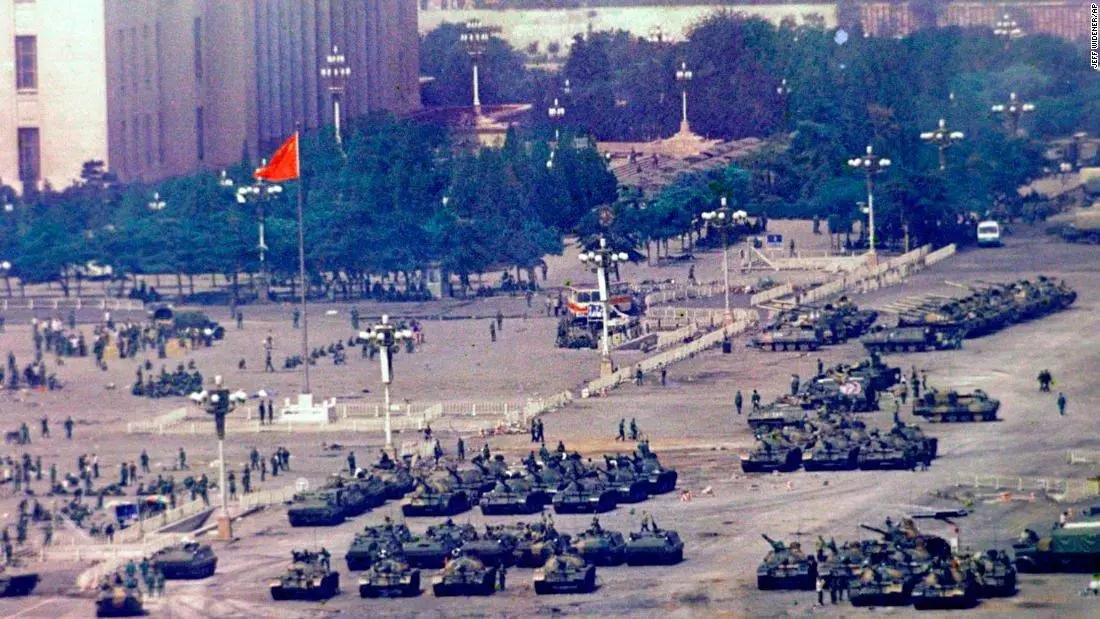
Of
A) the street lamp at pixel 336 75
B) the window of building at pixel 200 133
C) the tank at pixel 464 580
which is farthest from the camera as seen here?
the street lamp at pixel 336 75

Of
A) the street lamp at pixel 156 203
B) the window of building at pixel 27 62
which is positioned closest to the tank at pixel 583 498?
the street lamp at pixel 156 203

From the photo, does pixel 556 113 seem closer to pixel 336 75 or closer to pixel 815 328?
pixel 336 75

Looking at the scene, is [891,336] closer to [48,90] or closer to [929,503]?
[929,503]

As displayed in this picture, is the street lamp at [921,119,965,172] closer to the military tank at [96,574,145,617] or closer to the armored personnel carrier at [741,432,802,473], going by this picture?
the armored personnel carrier at [741,432,802,473]

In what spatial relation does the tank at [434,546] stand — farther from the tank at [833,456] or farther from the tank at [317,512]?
the tank at [833,456]

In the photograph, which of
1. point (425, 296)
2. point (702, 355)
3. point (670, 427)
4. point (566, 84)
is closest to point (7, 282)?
point (425, 296)
